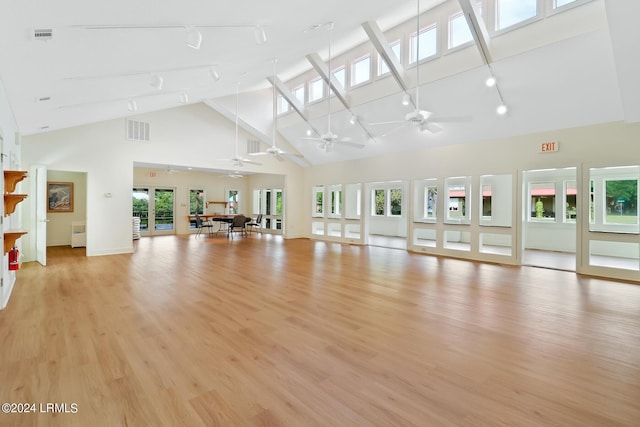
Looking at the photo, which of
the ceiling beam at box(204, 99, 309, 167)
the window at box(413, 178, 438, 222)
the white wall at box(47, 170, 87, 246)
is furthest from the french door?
the window at box(413, 178, 438, 222)

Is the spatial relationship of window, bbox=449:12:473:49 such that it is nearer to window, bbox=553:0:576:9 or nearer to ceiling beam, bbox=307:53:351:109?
window, bbox=553:0:576:9

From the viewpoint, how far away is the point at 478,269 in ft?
20.5

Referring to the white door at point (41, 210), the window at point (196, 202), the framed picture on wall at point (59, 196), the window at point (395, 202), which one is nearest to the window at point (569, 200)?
the window at point (395, 202)

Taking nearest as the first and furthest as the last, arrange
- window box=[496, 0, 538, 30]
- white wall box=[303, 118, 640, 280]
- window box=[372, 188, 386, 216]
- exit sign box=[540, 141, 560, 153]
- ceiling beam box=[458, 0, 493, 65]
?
ceiling beam box=[458, 0, 493, 65], window box=[496, 0, 538, 30], white wall box=[303, 118, 640, 280], exit sign box=[540, 141, 560, 153], window box=[372, 188, 386, 216]

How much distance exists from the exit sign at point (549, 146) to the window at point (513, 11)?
253 cm

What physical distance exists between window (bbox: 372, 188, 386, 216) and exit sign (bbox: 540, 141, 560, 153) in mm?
6898

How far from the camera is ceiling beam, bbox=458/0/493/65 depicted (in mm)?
4536

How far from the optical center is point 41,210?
21.2ft

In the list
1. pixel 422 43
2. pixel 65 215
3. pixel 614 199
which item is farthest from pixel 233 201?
pixel 614 199

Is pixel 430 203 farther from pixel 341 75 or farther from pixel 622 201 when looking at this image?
pixel 341 75

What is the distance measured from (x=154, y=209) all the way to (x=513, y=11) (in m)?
12.9

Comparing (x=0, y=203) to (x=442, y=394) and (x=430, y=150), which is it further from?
(x=430, y=150)

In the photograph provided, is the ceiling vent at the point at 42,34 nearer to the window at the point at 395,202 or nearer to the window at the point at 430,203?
the window at the point at 430,203

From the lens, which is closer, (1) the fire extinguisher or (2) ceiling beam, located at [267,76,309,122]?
(1) the fire extinguisher
